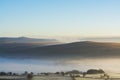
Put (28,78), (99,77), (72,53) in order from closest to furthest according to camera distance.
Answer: (28,78)
(99,77)
(72,53)

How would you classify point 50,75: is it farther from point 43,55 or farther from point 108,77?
point 43,55

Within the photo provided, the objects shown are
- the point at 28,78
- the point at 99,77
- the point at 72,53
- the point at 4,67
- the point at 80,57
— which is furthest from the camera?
the point at 72,53


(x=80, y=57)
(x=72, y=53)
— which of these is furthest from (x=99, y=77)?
(x=72, y=53)

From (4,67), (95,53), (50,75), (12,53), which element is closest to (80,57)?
(95,53)

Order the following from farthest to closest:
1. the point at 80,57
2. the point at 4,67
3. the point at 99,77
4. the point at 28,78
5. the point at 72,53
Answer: the point at 72,53 → the point at 80,57 → the point at 4,67 → the point at 99,77 → the point at 28,78

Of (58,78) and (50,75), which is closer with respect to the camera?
(58,78)

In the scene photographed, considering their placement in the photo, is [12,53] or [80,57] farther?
[12,53]

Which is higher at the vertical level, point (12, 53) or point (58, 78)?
point (12, 53)

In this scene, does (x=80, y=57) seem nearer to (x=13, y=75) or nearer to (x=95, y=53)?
(x=95, y=53)

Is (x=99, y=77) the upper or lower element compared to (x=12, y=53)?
lower
